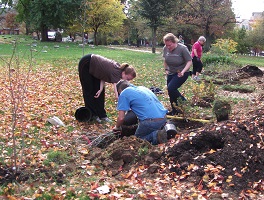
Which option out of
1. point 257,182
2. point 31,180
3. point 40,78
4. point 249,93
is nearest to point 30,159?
point 31,180

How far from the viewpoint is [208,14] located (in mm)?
36938

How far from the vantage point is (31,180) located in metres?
3.99

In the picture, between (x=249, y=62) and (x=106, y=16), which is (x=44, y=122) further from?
(x=106, y=16)

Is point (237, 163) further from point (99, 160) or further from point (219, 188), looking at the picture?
point (99, 160)

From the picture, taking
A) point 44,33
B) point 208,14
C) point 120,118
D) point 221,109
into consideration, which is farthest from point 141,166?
point 44,33

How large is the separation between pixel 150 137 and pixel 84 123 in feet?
6.37

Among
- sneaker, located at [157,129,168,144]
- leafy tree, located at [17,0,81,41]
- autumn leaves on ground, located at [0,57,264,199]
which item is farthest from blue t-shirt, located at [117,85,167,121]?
leafy tree, located at [17,0,81,41]

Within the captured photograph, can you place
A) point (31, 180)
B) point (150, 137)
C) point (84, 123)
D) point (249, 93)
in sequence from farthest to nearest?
point (249, 93) < point (84, 123) < point (150, 137) < point (31, 180)

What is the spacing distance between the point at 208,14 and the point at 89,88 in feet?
106

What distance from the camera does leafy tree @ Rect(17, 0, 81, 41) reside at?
3681 cm

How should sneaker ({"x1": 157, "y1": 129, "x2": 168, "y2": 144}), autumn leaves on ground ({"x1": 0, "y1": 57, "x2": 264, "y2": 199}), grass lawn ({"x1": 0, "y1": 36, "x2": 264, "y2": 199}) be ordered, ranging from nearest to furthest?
autumn leaves on ground ({"x1": 0, "y1": 57, "x2": 264, "y2": 199})
grass lawn ({"x1": 0, "y1": 36, "x2": 264, "y2": 199})
sneaker ({"x1": 157, "y1": 129, "x2": 168, "y2": 144})

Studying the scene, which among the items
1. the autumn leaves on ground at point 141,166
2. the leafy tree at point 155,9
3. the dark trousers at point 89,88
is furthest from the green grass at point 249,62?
the autumn leaves on ground at point 141,166

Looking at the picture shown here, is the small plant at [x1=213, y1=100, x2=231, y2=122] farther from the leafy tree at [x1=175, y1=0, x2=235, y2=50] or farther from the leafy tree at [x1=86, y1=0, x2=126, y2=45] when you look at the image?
the leafy tree at [x1=86, y1=0, x2=126, y2=45]

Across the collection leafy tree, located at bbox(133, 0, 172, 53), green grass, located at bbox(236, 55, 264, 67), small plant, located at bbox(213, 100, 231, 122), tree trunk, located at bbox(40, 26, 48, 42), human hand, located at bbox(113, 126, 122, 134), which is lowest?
human hand, located at bbox(113, 126, 122, 134)
